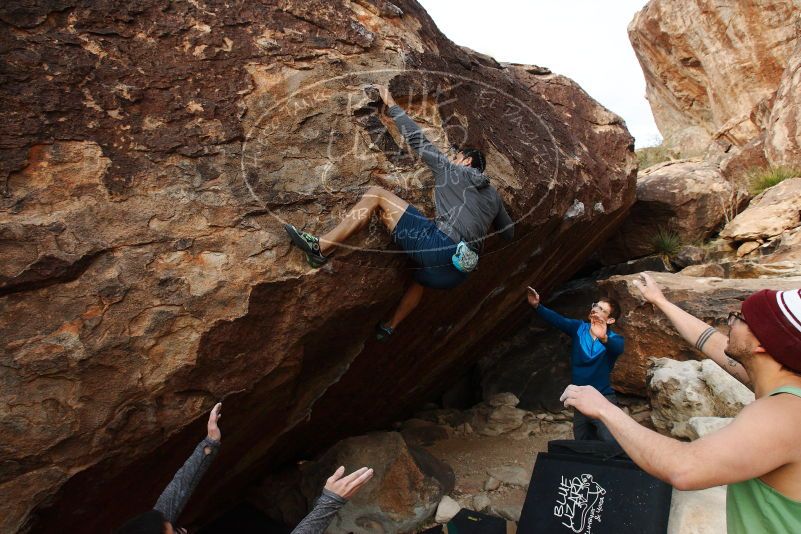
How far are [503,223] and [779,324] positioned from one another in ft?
6.65

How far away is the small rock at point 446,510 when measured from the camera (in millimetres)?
3633

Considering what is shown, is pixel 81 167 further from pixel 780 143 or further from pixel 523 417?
pixel 780 143

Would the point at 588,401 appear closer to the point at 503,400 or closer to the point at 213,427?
the point at 213,427

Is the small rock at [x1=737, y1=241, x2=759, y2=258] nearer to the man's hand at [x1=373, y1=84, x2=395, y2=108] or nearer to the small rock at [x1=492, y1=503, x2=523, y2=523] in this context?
the small rock at [x1=492, y1=503, x2=523, y2=523]

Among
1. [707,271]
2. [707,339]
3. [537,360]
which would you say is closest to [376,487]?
[707,339]

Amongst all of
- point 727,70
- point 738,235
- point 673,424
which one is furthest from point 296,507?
point 727,70

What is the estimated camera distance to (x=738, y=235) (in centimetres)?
655

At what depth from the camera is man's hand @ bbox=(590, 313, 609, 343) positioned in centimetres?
355

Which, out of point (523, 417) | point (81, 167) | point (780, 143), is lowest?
point (523, 417)

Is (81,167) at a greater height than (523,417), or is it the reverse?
(81,167)

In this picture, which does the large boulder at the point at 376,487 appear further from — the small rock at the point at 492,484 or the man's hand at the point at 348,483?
the man's hand at the point at 348,483

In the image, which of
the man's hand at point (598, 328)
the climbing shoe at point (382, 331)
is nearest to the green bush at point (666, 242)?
the man's hand at point (598, 328)

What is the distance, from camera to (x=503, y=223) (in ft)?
10.8

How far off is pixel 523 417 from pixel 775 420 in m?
3.98
